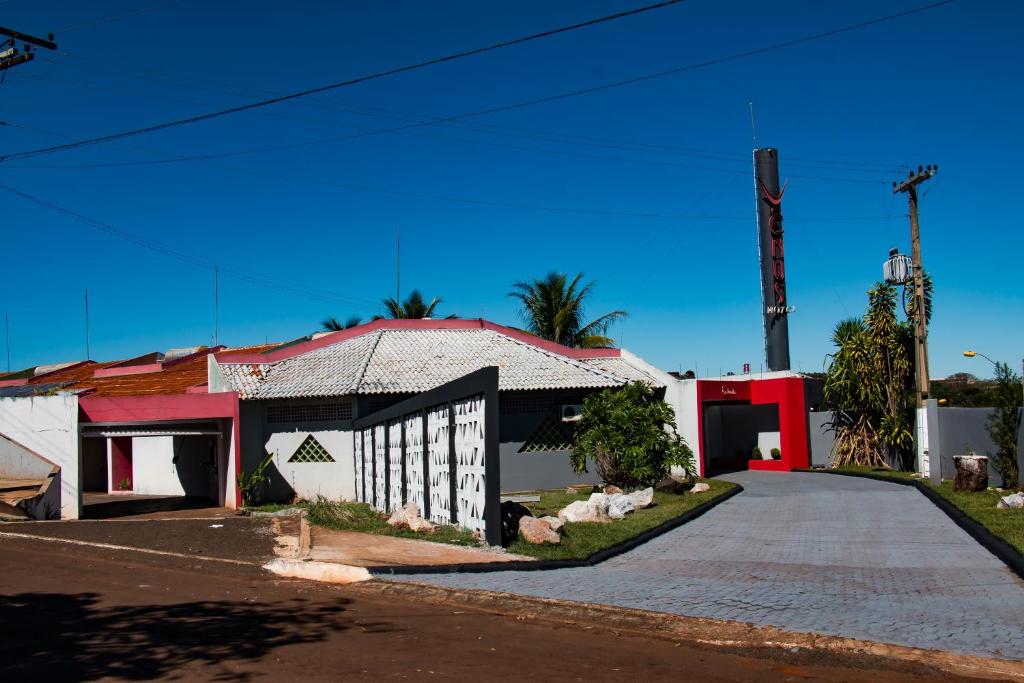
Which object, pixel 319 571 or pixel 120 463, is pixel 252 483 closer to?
pixel 120 463

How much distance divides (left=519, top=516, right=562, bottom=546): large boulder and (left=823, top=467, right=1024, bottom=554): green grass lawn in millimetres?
6188

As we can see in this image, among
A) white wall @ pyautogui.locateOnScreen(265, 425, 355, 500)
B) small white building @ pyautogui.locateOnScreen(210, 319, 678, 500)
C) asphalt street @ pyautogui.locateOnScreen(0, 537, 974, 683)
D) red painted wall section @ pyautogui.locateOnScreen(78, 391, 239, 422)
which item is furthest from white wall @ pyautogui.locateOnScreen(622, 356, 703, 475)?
asphalt street @ pyautogui.locateOnScreen(0, 537, 974, 683)

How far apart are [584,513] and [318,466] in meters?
10.4

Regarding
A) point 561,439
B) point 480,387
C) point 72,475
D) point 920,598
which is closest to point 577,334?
point 561,439

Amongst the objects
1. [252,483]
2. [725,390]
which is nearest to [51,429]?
[252,483]

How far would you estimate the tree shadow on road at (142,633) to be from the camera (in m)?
6.94

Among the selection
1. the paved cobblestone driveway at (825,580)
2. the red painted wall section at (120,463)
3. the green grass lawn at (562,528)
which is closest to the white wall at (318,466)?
the green grass lawn at (562,528)

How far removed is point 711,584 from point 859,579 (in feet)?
6.14

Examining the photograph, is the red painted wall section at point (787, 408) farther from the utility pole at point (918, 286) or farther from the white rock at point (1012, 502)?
the white rock at point (1012, 502)

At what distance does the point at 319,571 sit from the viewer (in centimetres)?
1173

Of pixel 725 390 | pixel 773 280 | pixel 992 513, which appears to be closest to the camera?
pixel 992 513

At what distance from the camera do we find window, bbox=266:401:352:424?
25.2 meters

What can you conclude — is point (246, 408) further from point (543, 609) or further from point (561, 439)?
point (543, 609)

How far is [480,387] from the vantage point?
43.7 feet
